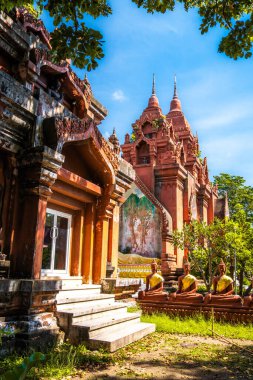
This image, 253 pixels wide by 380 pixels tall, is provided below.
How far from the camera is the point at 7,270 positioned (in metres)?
5.10

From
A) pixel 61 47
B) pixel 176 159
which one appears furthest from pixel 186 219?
pixel 61 47

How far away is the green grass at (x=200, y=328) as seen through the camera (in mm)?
6853

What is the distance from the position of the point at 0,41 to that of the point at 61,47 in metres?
2.87

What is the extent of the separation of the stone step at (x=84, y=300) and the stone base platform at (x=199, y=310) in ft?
8.05

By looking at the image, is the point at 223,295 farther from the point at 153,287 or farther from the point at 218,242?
the point at 218,242

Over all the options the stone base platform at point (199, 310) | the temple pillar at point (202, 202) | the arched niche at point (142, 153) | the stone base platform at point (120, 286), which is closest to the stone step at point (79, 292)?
the stone base platform at point (120, 286)

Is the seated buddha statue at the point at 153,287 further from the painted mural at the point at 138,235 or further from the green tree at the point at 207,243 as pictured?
the painted mural at the point at 138,235

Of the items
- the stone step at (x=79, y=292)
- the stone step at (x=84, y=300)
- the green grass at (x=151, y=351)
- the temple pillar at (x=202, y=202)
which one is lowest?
the green grass at (x=151, y=351)

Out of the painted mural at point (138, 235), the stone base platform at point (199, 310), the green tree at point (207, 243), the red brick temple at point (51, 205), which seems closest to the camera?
the red brick temple at point (51, 205)

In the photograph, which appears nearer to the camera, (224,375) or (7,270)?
(224,375)

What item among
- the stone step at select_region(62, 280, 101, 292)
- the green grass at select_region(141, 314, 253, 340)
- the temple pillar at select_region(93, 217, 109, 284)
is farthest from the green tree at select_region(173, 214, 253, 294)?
the stone step at select_region(62, 280, 101, 292)

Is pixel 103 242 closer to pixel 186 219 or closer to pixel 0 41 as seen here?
pixel 0 41

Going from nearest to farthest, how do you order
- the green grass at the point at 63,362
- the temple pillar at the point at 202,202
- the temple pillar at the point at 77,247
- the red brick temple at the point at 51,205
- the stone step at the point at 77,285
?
the green grass at the point at 63,362
the red brick temple at the point at 51,205
the stone step at the point at 77,285
the temple pillar at the point at 77,247
the temple pillar at the point at 202,202

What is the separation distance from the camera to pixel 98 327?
208 inches
